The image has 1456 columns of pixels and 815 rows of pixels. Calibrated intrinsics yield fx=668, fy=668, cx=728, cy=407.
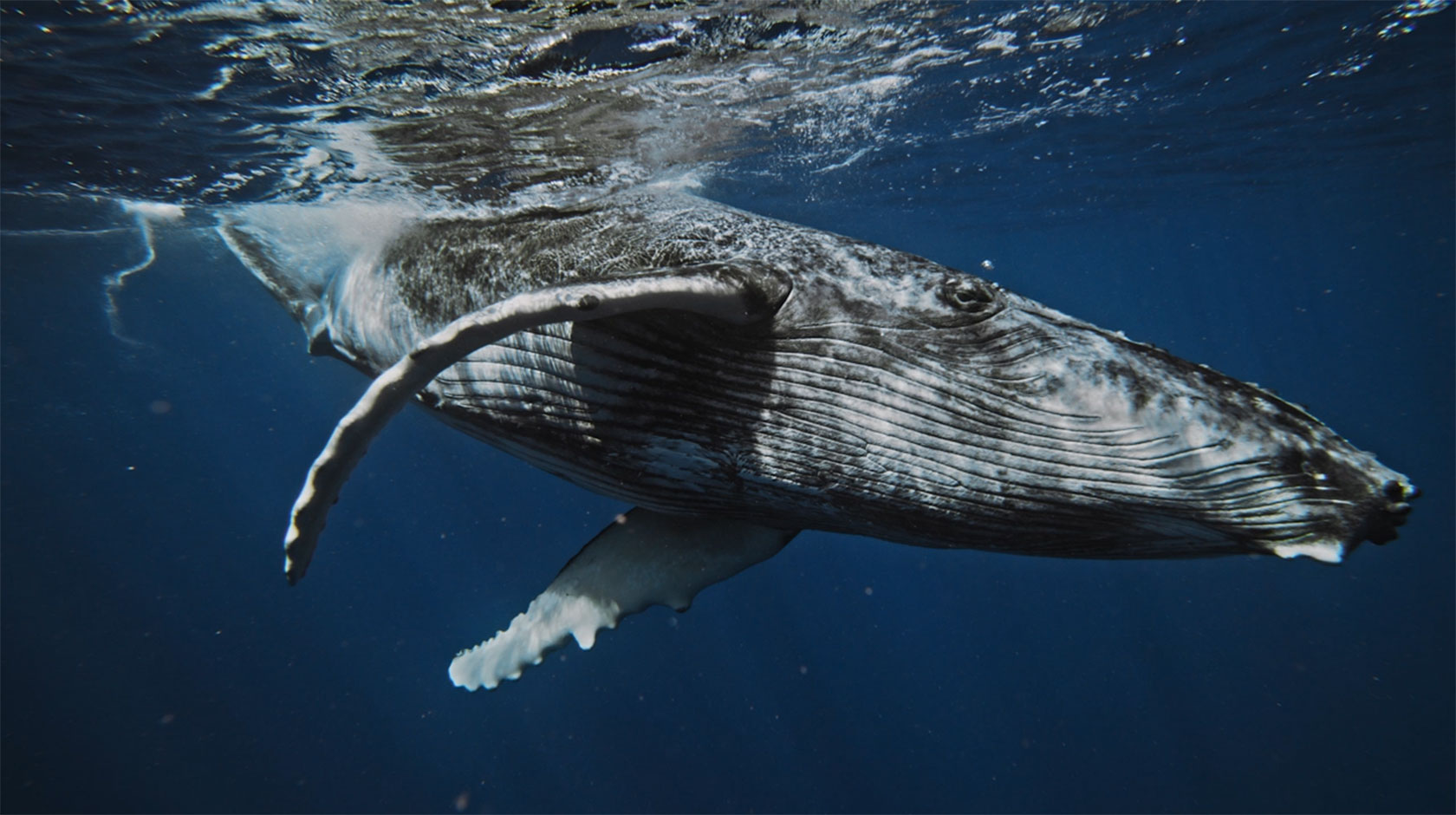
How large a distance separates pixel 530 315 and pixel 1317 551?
2.29 meters

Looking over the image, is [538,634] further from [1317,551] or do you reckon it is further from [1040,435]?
[1317,551]

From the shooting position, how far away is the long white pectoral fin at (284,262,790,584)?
6.51 feet

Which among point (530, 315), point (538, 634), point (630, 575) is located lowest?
point (538, 634)

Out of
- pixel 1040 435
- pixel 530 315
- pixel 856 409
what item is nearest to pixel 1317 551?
pixel 1040 435

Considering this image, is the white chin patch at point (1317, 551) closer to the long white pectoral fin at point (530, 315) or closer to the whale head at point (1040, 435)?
the whale head at point (1040, 435)

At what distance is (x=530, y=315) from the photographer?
2.02 meters

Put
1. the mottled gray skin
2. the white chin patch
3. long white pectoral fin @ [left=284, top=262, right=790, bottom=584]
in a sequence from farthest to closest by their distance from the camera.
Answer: long white pectoral fin @ [left=284, top=262, right=790, bottom=584] → the mottled gray skin → the white chin patch

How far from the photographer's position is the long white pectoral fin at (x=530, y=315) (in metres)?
1.98

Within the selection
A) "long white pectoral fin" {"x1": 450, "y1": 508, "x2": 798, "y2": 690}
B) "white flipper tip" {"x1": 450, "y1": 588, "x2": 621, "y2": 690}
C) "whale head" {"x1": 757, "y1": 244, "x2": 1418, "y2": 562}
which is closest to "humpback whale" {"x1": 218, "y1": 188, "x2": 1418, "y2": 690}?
"whale head" {"x1": 757, "y1": 244, "x2": 1418, "y2": 562}

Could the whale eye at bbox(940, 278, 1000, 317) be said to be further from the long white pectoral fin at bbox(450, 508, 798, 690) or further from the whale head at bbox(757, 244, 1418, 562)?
the long white pectoral fin at bbox(450, 508, 798, 690)

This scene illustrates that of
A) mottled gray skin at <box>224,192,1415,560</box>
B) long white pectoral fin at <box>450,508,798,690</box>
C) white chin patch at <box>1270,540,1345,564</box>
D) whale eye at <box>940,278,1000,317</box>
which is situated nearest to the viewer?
white chin patch at <box>1270,540,1345,564</box>

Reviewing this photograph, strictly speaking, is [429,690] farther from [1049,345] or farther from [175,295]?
[1049,345]

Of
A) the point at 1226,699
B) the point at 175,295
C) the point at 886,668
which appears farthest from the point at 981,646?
the point at 175,295

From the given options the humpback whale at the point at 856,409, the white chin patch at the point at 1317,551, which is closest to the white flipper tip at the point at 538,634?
the humpback whale at the point at 856,409
